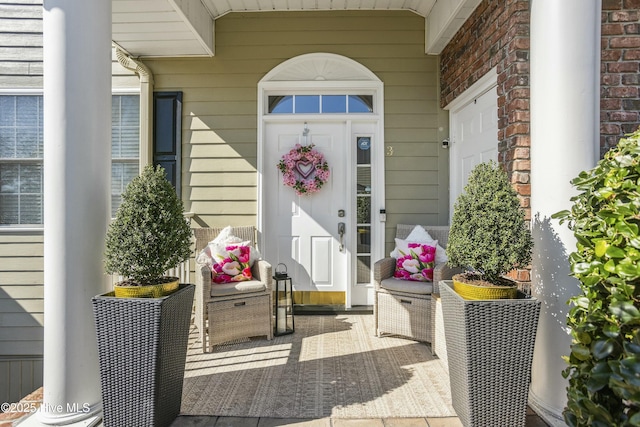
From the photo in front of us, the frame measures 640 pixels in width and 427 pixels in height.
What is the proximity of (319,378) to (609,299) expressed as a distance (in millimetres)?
1777

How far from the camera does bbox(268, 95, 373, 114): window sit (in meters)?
4.12

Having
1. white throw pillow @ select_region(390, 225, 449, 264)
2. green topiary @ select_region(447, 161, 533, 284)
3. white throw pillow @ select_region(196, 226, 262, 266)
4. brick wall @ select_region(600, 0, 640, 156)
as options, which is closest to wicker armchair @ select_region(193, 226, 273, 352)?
white throw pillow @ select_region(196, 226, 262, 266)

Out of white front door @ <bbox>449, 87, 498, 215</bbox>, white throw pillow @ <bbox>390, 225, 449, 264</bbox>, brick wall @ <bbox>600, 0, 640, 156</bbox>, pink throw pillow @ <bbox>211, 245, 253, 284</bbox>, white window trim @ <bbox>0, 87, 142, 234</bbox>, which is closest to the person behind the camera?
brick wall @ <bbox>600, 0, 640, 156</bbox>

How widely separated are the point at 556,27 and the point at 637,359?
1.68 m

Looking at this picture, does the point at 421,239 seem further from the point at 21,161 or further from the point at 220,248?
the point at 21,161

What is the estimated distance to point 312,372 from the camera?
2.69m

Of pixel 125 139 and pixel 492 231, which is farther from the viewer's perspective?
pixel 125 139

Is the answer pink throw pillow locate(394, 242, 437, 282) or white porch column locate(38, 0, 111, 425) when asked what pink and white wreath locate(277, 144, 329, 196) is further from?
white porch column locate(38, 0, 111, 425)

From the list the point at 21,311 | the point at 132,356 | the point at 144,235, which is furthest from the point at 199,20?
the point at 21,311

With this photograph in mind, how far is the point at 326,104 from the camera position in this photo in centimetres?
412

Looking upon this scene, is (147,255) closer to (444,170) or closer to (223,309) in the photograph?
(223,309)

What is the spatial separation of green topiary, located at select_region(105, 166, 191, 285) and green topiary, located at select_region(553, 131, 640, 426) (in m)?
1.83

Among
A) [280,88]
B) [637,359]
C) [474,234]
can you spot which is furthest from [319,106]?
[637,359]

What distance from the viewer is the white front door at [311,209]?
4145 millimetres
